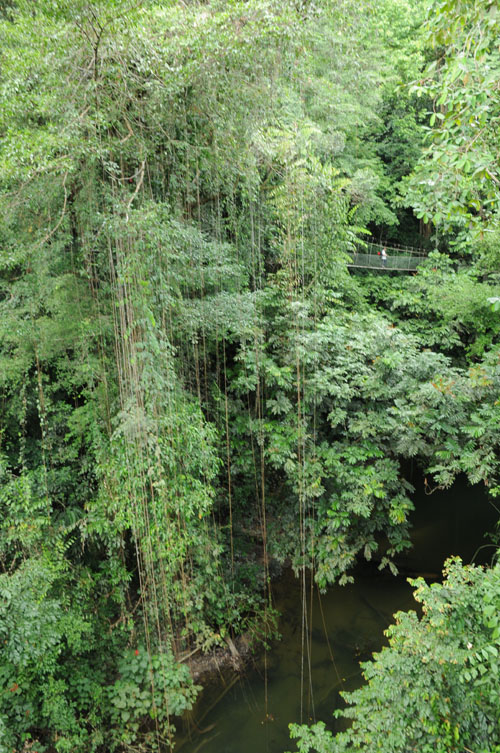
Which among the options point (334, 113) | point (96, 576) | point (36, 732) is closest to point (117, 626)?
point (96, 576)

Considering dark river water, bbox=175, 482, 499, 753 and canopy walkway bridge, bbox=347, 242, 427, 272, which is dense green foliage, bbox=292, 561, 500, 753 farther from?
canopy walkway bridge, bbox=347, 242, 427, 272

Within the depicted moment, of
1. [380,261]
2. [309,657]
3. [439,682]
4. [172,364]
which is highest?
[380,261]

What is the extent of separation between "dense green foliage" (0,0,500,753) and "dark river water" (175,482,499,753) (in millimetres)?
331

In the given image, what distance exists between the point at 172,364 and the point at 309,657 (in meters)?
3.35

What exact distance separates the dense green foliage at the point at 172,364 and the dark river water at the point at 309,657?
0.33 meters

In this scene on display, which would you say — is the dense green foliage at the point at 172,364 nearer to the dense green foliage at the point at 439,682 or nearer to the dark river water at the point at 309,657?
the dark river water at the point at 309,657

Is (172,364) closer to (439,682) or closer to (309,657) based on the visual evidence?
(439,682)

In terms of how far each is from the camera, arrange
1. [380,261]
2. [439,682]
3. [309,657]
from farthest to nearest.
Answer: [380,261], [309,657], [439,682]

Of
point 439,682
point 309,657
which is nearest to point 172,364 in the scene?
point 439,682

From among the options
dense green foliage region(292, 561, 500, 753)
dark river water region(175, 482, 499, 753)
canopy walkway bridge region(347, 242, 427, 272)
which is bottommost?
dark river water region(175, 482, 499, 753)

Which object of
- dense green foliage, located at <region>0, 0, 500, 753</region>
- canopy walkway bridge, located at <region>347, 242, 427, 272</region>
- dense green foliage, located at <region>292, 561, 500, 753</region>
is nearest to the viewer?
dense green foliage, located at <region>292, 561, 500, 753</region>

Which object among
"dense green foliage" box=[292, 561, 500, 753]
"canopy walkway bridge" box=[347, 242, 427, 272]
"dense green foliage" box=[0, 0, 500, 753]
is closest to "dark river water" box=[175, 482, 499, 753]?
"dense green foliage" box=[0, 0, 500, 753]

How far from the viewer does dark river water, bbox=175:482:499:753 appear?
4379mm

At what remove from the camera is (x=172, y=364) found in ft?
12.0
